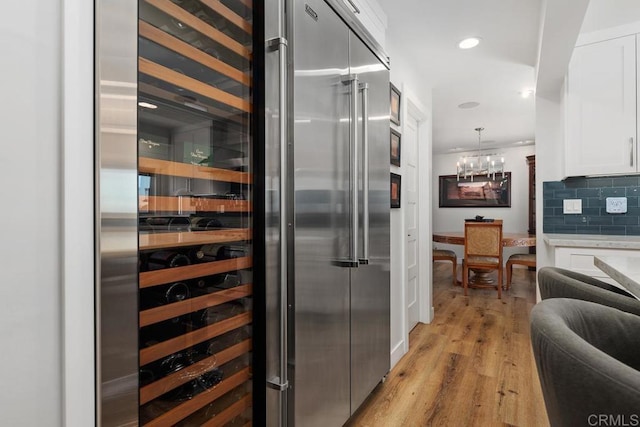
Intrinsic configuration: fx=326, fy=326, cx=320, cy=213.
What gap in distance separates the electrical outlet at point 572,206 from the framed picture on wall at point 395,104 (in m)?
1.81

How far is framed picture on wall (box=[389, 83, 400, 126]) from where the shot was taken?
2510 millimetres

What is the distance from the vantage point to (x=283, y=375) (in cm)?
114

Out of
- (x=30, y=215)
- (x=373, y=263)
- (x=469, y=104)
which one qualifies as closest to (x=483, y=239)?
(x=469, y=104)

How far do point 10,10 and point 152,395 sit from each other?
2.95 ft

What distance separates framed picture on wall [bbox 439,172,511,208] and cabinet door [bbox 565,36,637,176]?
409cm

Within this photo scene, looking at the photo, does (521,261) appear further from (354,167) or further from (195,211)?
(195,211)

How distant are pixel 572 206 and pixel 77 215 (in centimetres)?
365

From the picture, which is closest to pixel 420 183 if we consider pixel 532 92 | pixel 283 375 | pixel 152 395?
pixel 532 92

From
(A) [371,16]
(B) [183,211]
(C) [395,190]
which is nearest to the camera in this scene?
(B) [183,211]

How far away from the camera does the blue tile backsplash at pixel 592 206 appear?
2.78 meters

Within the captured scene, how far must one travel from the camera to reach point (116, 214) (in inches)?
28.1

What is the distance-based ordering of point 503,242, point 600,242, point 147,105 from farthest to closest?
point 503,242 → point 600,242 → point 147,105

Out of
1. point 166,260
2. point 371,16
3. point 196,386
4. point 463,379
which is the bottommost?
point 463,379

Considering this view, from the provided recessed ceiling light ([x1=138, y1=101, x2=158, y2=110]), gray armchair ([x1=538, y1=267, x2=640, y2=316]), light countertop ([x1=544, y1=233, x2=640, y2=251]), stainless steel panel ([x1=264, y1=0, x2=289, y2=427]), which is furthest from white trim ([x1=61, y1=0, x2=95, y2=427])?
light countertop ([x1=544, y1=233, x2=640, y2=251])
